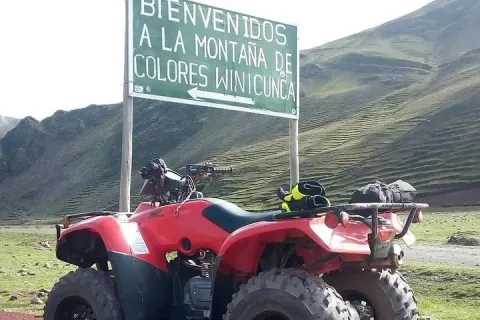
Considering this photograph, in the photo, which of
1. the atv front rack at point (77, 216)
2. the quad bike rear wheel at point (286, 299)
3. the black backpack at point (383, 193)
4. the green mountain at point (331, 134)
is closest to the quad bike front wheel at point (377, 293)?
the black backpack at point (383, 193)

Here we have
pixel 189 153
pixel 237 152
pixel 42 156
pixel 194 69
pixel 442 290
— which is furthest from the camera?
pixel 42 156

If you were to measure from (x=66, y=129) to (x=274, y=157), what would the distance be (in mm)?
67566

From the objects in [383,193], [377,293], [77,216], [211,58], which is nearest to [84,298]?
[77,216]

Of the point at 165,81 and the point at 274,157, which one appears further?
the point at 274,157

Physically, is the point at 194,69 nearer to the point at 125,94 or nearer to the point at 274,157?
the point at 125,94

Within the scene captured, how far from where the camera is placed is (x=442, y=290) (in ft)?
39.8

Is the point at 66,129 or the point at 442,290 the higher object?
the point at 66,129

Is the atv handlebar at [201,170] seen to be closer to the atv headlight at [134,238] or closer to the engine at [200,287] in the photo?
the atv headlight at [134,238]

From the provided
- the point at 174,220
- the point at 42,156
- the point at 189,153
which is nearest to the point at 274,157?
the point at 189,153

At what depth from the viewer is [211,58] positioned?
9.18 metres

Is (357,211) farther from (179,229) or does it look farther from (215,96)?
(215,96)

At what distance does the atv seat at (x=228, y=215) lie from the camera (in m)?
5.78

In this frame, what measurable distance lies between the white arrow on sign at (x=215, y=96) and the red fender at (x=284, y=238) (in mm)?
3852

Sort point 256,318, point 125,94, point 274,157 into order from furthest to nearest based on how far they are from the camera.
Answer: point 274,157 < point 125,94 < point 256,318
